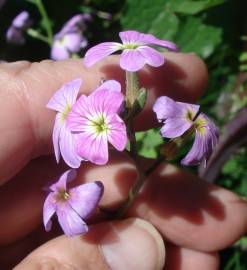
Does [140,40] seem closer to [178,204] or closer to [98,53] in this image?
[98,53]

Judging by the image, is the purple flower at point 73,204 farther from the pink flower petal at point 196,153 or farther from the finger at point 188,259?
the finger at point 188,259

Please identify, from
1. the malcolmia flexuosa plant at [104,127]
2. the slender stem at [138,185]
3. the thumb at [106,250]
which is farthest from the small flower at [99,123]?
the thumb at [106,250]

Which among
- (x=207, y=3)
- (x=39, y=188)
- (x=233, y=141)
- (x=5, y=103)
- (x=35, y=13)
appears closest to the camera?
(x=5, y=103)

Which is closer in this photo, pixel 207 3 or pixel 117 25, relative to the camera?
pixel 207 3

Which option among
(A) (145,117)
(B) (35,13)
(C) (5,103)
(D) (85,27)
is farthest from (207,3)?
(B) (35,13)

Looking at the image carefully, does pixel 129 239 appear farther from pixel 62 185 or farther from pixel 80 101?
pixel 80 101

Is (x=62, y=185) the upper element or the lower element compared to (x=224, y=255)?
upper

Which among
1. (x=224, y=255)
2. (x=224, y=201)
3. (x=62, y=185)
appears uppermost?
(x=62, y=185)
